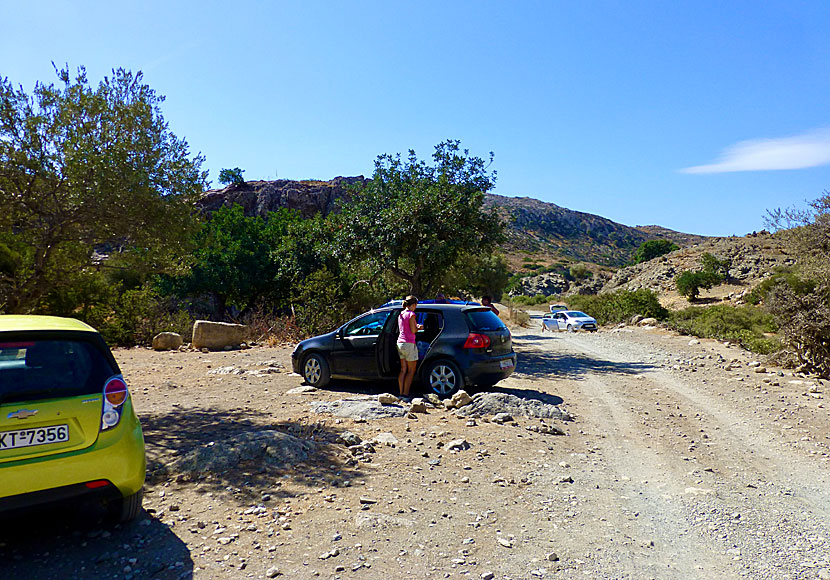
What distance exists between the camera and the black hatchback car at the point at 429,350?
916 cm

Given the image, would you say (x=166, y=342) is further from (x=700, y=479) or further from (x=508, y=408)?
(x=700, y=479)

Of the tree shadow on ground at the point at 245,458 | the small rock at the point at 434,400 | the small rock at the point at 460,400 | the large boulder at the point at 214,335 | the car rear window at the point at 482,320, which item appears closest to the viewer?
the tree shadow on ground at the point at 245,458

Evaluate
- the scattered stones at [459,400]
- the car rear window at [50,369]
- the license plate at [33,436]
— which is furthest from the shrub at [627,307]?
the license plate at [33,436]

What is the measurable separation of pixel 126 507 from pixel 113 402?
80 centimetres

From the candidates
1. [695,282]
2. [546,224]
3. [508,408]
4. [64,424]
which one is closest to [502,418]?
[508,408]

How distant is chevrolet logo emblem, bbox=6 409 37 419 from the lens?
11.4 ft

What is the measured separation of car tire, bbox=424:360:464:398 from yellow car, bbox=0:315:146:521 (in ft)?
18.7

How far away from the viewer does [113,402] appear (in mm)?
3918

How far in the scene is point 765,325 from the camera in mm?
19500

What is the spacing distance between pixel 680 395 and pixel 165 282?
2439 cm

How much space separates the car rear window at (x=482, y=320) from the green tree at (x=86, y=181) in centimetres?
465

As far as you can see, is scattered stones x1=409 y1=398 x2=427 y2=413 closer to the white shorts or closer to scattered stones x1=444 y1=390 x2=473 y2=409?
scattered stones x1=444 y1=390 x2=473 y2=409

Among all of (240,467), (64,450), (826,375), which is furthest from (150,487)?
(826,375)

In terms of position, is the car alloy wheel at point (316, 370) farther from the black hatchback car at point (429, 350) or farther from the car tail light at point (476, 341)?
the car tail light at point (476, 341)
